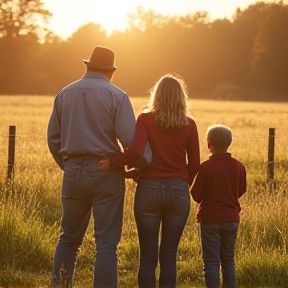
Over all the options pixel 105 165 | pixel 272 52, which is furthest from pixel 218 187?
pixel 272 52

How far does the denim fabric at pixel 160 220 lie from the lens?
18.4 ft

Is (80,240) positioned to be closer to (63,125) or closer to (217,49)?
(63,125)

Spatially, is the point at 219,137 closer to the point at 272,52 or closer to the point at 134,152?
the point at 134,152

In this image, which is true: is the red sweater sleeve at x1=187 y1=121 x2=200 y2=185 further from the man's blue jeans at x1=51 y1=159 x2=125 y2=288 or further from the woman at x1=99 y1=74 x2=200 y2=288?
the man's blue jeans at x1=51 y1=159 x2=125 y2=288

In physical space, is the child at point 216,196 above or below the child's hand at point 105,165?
below

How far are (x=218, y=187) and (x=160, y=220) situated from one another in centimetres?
53

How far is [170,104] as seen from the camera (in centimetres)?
560

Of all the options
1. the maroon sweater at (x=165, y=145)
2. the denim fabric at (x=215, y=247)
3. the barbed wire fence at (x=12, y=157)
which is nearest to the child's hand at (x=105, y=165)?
the maroon sweater at (x=165, y=145)

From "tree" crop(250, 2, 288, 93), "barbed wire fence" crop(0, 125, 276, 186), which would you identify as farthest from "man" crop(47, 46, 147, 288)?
"tree" crop(250, 2, 288, 93)

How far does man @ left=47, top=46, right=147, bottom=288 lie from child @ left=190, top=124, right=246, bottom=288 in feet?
2.23

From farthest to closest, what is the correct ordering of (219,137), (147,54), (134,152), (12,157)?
(147,54), (12,157), (219,137), (134,152)

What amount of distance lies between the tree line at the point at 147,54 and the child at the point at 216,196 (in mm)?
55409

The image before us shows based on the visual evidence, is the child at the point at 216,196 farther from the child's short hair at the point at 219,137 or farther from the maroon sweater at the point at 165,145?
the maroon sweater at the point at 165,145

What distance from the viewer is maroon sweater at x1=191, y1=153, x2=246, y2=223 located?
5938 millimetres
